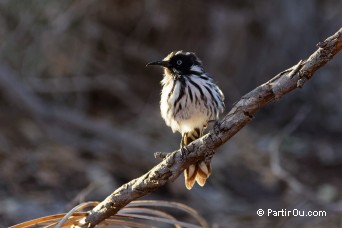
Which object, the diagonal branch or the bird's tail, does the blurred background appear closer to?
the bird's tail

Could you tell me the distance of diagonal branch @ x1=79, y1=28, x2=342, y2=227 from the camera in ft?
8.30

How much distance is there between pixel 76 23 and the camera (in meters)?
9.27

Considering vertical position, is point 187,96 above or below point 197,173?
above

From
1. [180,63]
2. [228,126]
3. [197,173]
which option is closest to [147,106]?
[180,63]

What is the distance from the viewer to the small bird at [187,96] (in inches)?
174

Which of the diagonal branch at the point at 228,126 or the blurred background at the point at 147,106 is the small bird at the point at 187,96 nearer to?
the diagonal branch at the point at 228,126

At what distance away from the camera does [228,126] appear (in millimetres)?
2666

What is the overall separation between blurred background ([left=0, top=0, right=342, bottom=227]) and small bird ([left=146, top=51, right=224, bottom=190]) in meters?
2.01

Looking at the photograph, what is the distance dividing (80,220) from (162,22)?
7.30 meters

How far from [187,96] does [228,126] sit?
1771 mm

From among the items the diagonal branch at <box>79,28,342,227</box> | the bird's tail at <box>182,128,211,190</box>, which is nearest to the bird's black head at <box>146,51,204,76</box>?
the bird's tail at <box>182,128,211,190</box>

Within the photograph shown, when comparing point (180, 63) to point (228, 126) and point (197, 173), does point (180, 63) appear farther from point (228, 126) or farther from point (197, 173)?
point (228, 126)

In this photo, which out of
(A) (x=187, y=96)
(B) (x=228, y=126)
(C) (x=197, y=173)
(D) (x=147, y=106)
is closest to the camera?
(B) (x=228, y=126)

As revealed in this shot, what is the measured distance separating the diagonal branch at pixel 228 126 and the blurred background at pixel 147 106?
3418mm
